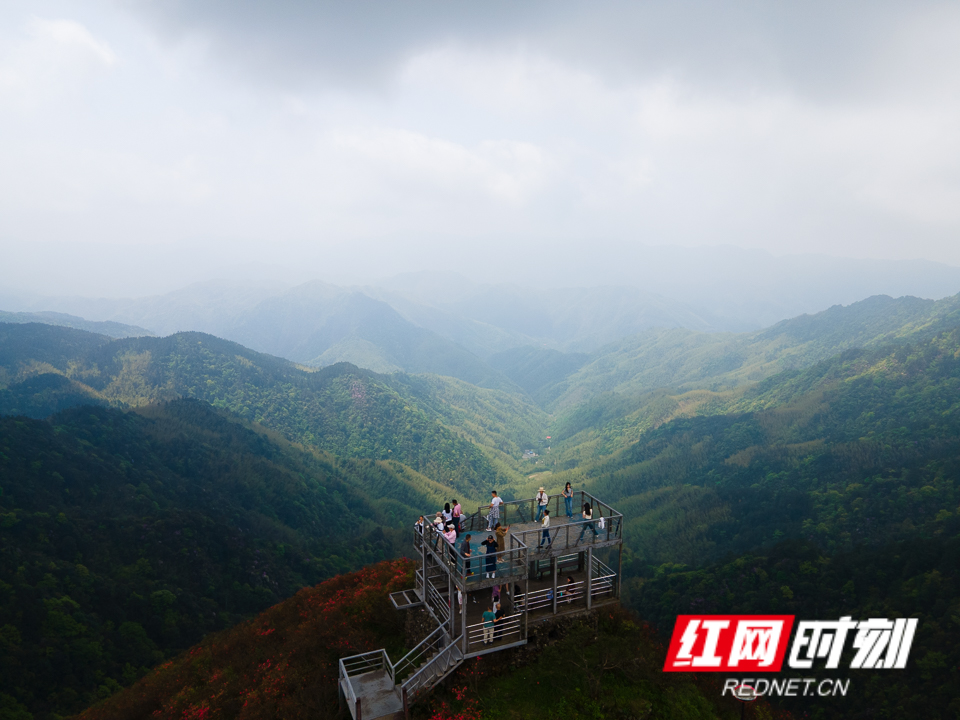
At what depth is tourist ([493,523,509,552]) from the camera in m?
29.3

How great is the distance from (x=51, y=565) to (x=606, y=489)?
427 ft

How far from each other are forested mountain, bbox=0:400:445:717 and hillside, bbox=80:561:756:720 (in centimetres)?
1947

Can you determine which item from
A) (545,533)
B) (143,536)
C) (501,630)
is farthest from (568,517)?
(143,536)

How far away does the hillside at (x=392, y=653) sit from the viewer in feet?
81.7

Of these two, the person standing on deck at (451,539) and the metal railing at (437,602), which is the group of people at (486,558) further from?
the metal railing at (437,602)

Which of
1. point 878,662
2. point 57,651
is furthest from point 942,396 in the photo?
point 57,651

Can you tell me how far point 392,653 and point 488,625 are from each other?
701 cm

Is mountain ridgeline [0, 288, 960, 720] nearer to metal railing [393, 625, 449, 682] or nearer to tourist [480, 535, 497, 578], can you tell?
metal railing [393, 625, 449, 682]

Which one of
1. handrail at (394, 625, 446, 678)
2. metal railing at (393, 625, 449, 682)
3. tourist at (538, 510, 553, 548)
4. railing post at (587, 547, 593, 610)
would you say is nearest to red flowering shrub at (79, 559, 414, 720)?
handrail at (394, 625, 446, 678)

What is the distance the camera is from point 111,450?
330ft

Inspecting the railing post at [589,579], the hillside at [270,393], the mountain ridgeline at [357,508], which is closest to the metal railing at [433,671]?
the mountain ridgeline at [357,508]

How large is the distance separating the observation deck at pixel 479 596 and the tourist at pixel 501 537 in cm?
32

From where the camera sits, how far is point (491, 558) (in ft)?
84.8

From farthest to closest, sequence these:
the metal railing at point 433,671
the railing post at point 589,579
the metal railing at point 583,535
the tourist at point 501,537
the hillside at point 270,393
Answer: the hillside at point 270,393 → the tourist at point 501,537 → the railing post at point 589,579 → the metal railing at point 583,535 → the metal railing at point 433,671
